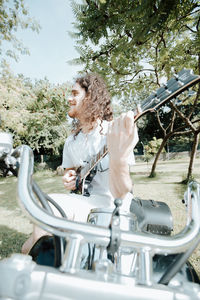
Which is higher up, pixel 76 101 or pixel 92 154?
pixel 76 101

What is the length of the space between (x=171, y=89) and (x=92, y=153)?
804mm

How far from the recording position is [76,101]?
166 cm

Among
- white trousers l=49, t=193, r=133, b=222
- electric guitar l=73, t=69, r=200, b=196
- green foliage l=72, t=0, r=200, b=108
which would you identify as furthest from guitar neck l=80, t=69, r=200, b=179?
green foliage l=72, t=0, r=200, b=108

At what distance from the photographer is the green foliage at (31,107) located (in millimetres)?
7375

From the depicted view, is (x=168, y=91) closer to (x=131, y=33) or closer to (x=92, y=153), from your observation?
(x=92, y=153)

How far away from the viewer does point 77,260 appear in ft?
1.41

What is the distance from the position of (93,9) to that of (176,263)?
10.5 ft

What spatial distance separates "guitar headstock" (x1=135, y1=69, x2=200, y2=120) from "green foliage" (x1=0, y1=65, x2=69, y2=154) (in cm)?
721

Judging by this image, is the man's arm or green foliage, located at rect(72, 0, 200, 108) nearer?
the man's arm

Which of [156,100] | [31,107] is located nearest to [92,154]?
[156,100]

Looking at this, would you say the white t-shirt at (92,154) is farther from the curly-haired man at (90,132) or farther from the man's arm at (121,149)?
the man's arm at (121,149)

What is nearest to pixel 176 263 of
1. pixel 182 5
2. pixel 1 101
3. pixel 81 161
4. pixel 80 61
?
pixel 81 161

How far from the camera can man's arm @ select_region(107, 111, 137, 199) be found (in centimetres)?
69

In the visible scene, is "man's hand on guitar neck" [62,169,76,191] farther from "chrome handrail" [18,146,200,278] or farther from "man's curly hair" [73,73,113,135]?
"chrome handrail" [18,146,200,278]
